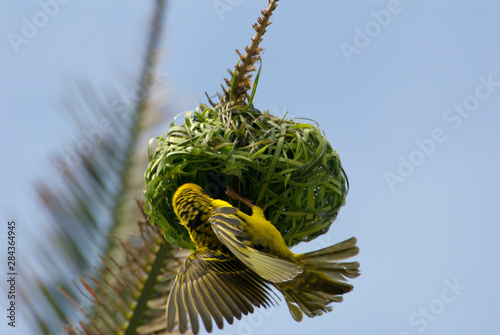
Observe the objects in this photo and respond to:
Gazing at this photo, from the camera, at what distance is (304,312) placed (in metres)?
2.29

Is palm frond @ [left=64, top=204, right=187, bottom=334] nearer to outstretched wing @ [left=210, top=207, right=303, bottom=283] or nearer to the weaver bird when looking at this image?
the weaver bird

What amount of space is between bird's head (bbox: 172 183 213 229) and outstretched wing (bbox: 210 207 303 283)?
58mm

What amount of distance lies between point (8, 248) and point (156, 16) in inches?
59.0

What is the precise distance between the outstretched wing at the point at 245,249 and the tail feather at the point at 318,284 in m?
0.30

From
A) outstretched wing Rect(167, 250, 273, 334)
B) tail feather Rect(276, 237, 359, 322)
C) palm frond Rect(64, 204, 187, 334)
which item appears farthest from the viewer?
palm frond Rect(64, 204, 187, 334)

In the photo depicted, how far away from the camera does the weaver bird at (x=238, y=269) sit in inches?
77.6

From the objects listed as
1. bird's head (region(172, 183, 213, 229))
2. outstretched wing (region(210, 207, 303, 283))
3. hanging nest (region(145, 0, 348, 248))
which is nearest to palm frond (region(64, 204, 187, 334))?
hanging nest (region(145, 0, 348, 248))

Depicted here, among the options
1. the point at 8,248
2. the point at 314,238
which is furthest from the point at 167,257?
the point at 8,248

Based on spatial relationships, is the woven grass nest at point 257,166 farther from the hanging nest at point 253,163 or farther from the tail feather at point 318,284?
the tail feather at point 318,284

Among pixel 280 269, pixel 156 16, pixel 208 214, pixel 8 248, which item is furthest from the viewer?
pixel 156 16

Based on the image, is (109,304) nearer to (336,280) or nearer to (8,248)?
(8,248)

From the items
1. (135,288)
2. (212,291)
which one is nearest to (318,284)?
(212,291)

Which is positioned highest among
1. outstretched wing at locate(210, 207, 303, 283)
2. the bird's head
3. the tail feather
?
the bird's head

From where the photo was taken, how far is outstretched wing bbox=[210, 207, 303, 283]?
1.87m
